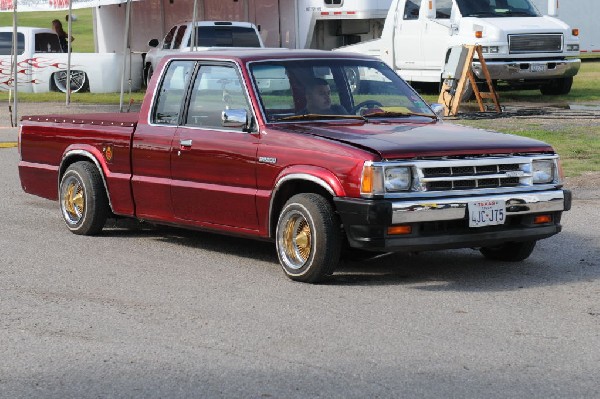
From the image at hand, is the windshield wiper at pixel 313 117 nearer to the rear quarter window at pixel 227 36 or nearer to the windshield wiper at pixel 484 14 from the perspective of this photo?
the windshield wiper at pixel 484 14

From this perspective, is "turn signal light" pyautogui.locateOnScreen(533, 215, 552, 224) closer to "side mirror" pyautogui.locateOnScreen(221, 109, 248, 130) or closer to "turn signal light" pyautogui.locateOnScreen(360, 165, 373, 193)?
"turn signal light" pyautogui.locateOnScreen(360, 165, 373, 193)

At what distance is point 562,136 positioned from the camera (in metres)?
17.5

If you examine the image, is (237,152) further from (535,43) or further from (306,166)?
(535,43)

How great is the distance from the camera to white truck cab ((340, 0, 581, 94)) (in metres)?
22.9

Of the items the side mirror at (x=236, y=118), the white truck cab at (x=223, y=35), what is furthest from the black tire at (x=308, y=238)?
the white truck cab at (x=223, y=35)

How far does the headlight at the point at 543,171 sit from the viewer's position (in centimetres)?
850

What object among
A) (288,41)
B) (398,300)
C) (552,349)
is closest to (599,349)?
(552,349)

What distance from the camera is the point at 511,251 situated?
9.01 meters

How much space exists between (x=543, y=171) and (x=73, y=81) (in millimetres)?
21679

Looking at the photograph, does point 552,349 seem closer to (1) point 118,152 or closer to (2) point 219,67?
(2) point 219,67

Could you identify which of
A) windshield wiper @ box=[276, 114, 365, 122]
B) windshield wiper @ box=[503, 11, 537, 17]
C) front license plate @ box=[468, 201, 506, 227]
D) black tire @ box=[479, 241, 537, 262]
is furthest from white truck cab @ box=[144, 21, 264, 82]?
front license plate @ box=[468, 201, 506, 227]

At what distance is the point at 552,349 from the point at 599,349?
0.78ft

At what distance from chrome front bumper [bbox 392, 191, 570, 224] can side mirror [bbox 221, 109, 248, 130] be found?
148 centimetres

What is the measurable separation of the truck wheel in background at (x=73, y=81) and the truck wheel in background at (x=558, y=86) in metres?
10.3
